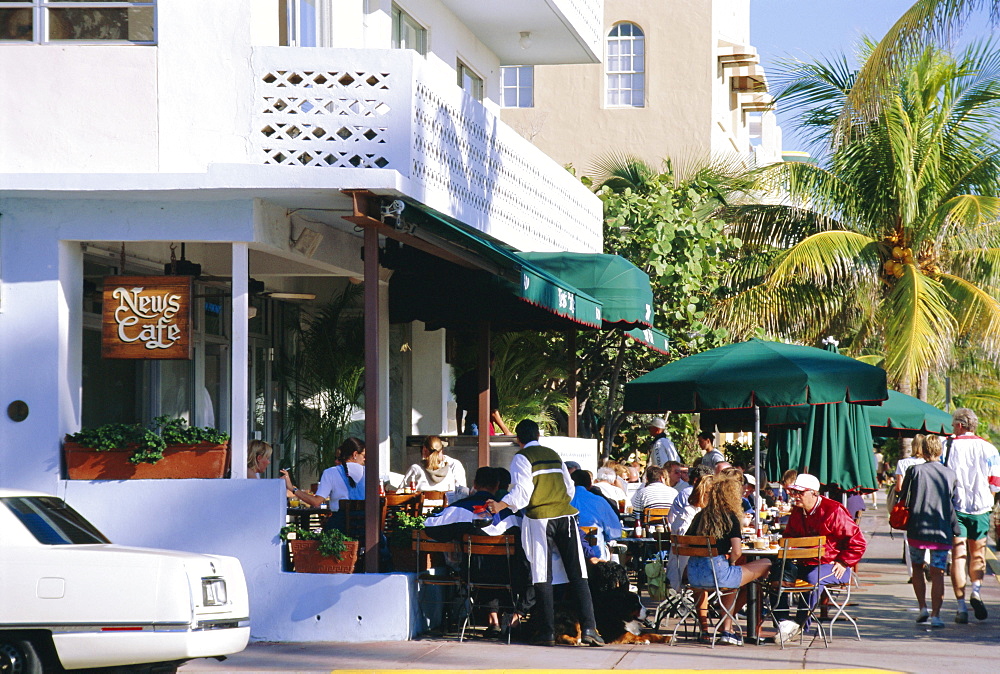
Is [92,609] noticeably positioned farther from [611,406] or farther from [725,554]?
[611,406]

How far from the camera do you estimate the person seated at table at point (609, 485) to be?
13914mm

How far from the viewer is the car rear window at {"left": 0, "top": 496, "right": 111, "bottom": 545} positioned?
816 cm

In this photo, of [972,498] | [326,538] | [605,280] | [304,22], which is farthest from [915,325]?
[326,538]

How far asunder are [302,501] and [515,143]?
17.0 feet

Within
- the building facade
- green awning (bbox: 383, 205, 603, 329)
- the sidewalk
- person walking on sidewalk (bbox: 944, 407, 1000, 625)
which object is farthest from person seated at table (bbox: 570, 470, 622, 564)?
the building facade

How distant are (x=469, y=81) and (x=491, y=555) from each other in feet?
32.2

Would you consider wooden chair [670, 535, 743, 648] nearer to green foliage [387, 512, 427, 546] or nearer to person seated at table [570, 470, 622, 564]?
person seated at table [570, 470, 622, 564]

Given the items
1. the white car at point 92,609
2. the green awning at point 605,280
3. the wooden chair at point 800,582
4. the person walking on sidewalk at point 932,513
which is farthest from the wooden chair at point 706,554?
the green awning at point 605,280

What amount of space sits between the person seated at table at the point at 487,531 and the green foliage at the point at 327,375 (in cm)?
534

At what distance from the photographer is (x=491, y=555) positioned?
1081 cm

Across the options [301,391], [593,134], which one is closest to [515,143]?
[301,391]

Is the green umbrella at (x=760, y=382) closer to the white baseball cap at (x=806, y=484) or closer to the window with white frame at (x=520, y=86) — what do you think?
the white baseball cap at (x=806, y=484)

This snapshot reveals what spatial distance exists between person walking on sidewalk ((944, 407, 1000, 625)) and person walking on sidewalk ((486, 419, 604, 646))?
3.92 metres

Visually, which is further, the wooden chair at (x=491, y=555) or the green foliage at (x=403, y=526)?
the green foliage at (x=403, y=526)
